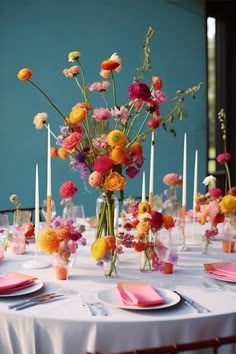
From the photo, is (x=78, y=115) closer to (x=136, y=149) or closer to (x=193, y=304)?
(x=136, y=149)

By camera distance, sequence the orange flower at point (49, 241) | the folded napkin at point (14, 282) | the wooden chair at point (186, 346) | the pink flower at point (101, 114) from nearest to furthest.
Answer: the wooden chair at point (186, 346), the folded napkin at point (14, 282), the orange flower at point (49, 241), the pink flower at point (101, 114)

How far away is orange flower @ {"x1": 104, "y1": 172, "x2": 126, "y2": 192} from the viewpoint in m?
1.82

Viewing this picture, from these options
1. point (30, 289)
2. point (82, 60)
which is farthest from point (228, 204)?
point (82, 60)

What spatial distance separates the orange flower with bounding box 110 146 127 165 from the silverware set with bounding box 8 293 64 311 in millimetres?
484

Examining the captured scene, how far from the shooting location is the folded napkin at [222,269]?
1.82m

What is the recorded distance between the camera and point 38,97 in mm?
4098

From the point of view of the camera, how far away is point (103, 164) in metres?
1.81

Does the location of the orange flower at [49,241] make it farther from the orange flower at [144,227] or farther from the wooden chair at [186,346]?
the wooden chair at [186,346]

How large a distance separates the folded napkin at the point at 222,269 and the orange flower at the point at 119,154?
0.50 metres

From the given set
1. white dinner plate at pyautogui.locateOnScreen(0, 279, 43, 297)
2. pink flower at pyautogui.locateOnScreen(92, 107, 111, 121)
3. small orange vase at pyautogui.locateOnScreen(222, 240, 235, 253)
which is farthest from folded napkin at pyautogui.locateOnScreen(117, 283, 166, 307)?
small orange vase at pyautogui.locateOnScreen(222, 240, 235, 253)

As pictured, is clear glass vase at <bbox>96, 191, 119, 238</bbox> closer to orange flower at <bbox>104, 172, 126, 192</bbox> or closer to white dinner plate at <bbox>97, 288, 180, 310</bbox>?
orange flower at <bbox>104, 172, 126, 192</bbox>

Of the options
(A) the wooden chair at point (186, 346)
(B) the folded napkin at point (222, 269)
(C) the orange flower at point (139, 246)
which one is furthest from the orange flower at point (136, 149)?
(A) the wooden chair at point (186, 346)

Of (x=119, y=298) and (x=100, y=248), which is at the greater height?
(x=100, y=248)

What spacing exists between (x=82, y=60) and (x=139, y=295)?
3.14m
